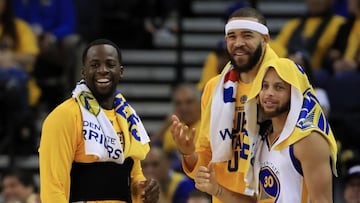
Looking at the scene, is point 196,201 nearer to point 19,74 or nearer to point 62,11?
point 19,74

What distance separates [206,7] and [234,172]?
5.18 m

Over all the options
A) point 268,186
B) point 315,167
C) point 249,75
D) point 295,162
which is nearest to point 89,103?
point 249,75

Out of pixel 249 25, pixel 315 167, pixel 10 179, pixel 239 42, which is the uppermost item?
pixel 249 25

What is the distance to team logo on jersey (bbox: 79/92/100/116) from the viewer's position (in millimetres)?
6605

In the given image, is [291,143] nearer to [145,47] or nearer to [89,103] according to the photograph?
[89,103]

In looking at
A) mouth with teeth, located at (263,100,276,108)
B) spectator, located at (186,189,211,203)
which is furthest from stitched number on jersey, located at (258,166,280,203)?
spectator, located at (186,189,211,203)

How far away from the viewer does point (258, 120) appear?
679 cm

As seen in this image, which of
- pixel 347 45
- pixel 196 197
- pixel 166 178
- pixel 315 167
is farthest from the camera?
pixel 347 45

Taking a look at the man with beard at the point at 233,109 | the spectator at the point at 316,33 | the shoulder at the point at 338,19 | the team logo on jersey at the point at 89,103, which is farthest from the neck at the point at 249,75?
the shoulder at the point at 338,19

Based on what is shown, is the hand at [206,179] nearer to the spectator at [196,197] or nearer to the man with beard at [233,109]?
the man with beard at [233,109]

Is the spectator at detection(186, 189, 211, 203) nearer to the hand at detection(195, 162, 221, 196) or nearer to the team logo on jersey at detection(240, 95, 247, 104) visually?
the team logo on jersey at detection(240, 95, 247, 104)

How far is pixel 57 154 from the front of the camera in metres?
6.42

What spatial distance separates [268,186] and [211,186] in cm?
36

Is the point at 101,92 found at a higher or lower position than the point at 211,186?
higher
